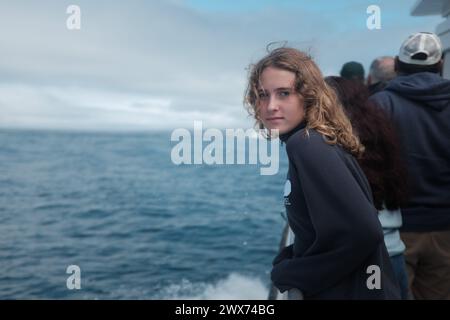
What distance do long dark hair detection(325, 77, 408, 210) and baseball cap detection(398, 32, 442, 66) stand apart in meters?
0.39

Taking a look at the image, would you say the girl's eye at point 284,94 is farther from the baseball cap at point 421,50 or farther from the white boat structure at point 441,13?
the white boat structure at point 441,13

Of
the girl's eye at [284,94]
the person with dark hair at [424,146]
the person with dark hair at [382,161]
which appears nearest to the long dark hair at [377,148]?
the person with dark hair at [382,161]

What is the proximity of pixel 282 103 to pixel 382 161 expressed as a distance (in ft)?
1.73

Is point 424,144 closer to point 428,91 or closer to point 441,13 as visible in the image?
point 428,91

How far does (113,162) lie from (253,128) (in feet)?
85.9

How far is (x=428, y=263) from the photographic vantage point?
183 centimetres

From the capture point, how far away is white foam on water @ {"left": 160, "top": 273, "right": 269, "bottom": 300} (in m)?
8.49

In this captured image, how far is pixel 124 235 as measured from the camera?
1391cm

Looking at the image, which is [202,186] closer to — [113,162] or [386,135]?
[113,162]

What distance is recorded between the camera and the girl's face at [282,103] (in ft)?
3.83

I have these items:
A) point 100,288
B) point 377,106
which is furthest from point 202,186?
point 377,106

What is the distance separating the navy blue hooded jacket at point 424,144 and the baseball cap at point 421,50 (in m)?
0.12

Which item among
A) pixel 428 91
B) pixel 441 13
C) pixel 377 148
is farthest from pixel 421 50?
pixel 441 13

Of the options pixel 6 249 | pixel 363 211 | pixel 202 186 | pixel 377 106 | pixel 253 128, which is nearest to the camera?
pixel 363 211
